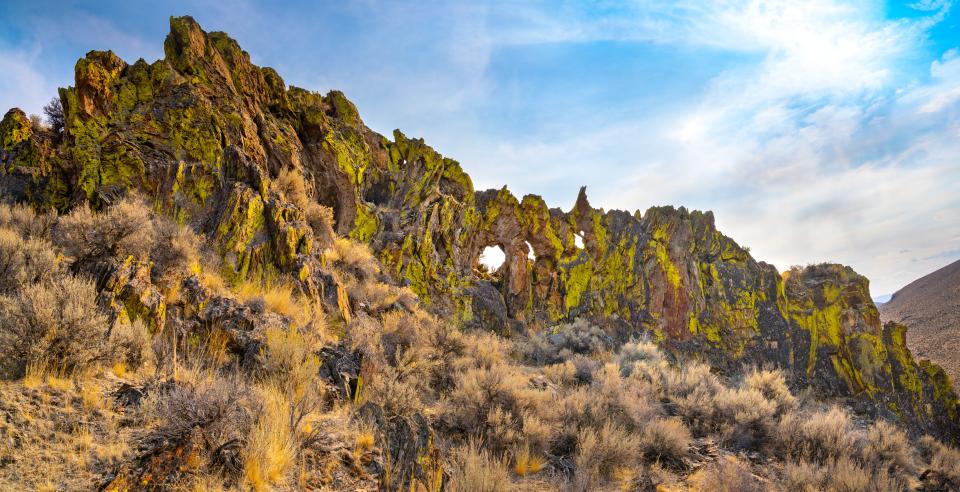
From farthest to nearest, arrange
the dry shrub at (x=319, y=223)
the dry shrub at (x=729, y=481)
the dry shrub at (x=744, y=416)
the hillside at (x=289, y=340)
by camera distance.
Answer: the dry shrub at (x=319, y=223)
the dry shrub at (x=744, y=416)
the dry shrub at (x=729, y=481)
the hillside at (x=289, y=340)

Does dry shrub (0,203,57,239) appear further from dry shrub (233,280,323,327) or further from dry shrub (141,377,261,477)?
dry shrub (141,377,261,477)

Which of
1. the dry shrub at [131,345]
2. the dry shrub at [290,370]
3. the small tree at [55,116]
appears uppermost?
the small tree at [55,116]

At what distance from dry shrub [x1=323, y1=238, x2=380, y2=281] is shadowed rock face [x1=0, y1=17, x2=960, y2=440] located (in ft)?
4.81

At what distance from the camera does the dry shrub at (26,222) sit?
17.5 ft

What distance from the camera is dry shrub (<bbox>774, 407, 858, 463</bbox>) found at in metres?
5.65

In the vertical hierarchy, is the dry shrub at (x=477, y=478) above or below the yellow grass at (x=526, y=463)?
above

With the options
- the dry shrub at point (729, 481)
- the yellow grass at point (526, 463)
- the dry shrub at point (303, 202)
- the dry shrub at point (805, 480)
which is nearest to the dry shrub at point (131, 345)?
the yellow grass at point (526, 463)

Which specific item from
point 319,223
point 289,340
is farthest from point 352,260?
point 289,340

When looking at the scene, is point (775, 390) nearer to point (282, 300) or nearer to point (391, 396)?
point (391, 396)

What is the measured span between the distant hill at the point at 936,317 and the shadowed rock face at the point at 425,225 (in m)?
16.7

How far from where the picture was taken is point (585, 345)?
48.8 ft

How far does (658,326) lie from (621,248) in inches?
181

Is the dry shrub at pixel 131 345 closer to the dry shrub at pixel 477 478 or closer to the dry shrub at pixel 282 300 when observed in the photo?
the dry shrub at pixel 282 300

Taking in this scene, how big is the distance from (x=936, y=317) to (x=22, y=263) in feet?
235
